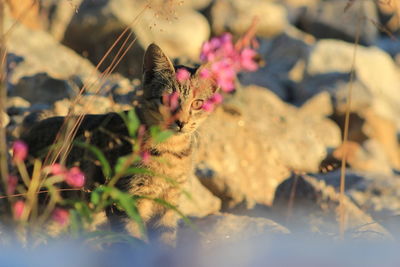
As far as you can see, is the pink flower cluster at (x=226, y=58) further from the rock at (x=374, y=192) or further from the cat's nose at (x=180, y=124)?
the rock at (x=374, y=192)

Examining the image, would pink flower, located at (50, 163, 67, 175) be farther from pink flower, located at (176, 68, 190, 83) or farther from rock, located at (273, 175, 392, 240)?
rock, located at (273, 175, 392, 240)

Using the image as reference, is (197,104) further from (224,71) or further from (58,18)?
(58,18)

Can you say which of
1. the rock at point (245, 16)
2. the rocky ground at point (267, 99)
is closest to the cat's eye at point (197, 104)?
the rocky ground at point (267, 99)

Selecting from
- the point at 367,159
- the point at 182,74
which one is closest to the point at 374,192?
the point at 367,159

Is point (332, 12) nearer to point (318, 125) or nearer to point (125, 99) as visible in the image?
point (318, 125)

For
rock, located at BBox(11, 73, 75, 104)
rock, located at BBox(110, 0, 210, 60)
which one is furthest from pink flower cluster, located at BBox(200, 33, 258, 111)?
rock, located at BBox(110, 0, 210, 60)

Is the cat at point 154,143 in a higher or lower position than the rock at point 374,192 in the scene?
higher
